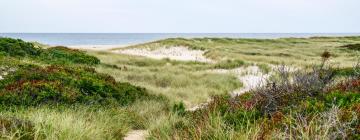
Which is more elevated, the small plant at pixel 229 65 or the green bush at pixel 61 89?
the green bush at pixel 61 89

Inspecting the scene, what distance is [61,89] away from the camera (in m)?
12.2

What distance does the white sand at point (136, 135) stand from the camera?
9.10 m

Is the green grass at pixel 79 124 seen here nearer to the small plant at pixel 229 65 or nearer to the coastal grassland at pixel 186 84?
the coastal grassland at pixel 186 84

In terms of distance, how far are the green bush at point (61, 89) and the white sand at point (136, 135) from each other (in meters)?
1.62

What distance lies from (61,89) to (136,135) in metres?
3.44

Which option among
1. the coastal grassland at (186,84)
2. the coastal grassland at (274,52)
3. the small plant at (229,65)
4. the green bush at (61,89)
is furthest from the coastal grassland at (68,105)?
the small plant at (229,65)

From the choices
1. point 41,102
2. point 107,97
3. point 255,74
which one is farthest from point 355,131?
point 255,74

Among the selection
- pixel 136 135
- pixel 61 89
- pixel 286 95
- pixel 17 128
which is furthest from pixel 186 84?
pixel 17 128

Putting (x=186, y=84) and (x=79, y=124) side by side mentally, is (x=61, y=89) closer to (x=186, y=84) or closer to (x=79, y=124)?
(x=79, y=124)

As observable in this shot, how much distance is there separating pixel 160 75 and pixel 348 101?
1521 centimetres

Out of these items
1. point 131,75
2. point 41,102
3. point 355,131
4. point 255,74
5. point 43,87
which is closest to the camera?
point 355,131

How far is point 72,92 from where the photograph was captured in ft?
39.9

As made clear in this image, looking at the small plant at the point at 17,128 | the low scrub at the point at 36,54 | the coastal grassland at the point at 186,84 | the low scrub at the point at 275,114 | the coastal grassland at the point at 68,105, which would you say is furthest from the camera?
the low scrub at the point at 36,54

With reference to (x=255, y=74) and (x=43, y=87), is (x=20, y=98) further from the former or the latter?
(x=255, y=74)
